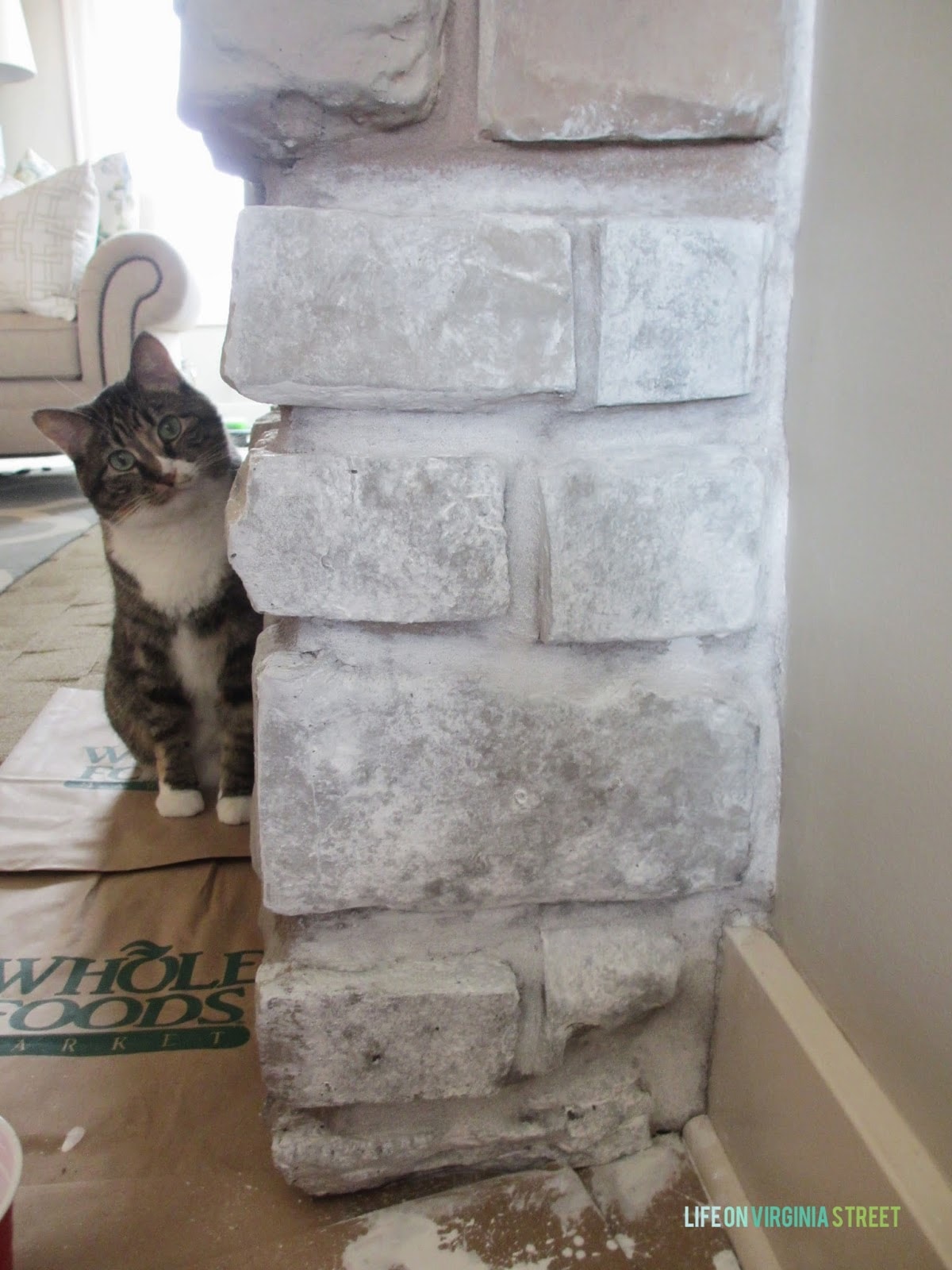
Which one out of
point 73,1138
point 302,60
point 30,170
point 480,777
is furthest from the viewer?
point 30,170

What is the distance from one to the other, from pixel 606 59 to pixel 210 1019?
0.82 m

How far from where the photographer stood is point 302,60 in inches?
20.1

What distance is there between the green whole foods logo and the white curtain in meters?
4.49

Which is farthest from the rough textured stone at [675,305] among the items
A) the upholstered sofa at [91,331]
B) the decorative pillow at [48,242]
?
the decorative pillow at [48,242]

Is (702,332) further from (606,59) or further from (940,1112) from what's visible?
(940,1112)

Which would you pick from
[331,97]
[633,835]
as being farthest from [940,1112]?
[331,97]

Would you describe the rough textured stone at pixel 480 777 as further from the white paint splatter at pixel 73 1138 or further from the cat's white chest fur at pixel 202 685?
the cat's white chest fur at pixel 202 685

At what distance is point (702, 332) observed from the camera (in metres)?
0.57

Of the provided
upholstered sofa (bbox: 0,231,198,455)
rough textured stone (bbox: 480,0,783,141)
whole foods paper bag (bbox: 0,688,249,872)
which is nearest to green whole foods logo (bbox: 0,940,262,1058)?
whole foods paper bag (bbox: 0,688,249,872)

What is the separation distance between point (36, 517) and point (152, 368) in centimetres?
195

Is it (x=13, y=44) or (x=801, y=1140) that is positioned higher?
(x=13, y=44)

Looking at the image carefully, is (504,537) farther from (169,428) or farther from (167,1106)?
(169,428)

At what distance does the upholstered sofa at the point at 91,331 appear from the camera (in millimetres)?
3303

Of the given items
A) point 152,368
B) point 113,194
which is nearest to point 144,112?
point 113,194
